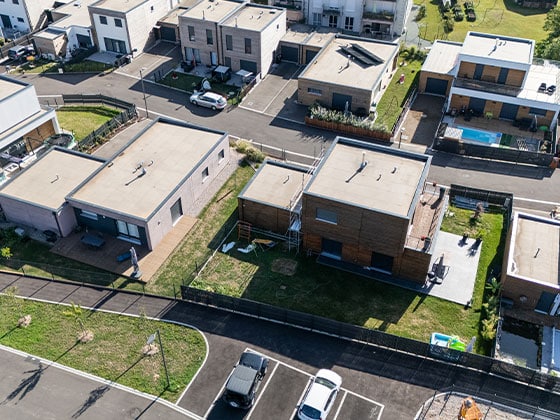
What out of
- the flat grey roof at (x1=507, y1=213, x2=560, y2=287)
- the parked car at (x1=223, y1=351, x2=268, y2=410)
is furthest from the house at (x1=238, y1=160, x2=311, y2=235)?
the flat grey roof at (x1=507, y1=213, x2=560, y2=287)

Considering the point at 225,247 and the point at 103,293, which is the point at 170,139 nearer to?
the point at 225,247

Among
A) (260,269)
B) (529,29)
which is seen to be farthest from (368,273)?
(529,29)

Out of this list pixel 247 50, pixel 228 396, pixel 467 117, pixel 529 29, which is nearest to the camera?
pixel 228 396

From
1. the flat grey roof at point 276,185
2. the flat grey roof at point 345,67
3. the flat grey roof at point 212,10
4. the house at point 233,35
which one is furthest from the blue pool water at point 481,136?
the flat grey roof at point 212,10

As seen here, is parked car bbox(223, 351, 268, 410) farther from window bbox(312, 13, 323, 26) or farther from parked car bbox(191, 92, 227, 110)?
window bbox(312, 13, 323, 26)

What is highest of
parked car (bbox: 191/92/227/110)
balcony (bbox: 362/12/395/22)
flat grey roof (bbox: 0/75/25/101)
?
flat grey roof (bbox: 0/75/25/101)

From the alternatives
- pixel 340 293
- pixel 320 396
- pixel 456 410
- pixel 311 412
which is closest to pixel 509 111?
pixel 340 293
